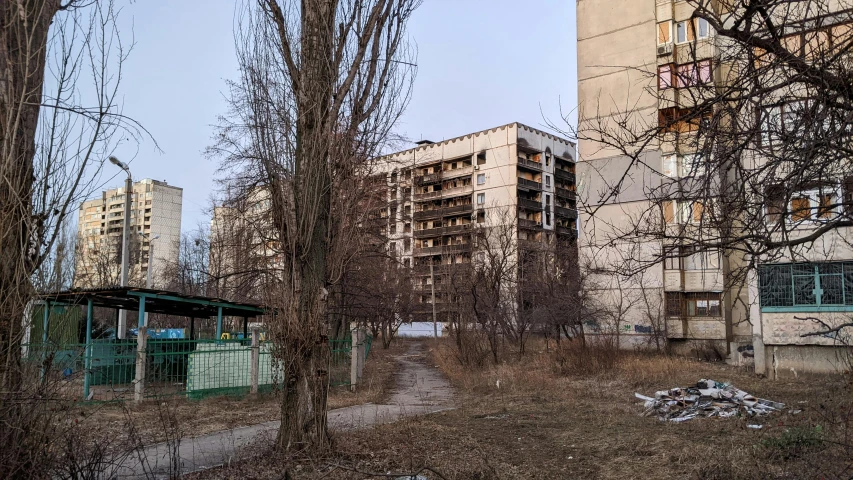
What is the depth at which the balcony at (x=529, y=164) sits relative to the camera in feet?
226

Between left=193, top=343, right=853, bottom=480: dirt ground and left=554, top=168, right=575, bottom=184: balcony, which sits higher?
left=554, top=168, right=575, bottom=184: balcony

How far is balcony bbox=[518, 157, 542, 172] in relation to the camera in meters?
69.0

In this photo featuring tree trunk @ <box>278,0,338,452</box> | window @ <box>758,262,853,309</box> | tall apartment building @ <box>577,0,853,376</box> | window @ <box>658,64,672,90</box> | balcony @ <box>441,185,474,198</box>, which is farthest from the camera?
balcony @ <box>441,185,474,198</box>

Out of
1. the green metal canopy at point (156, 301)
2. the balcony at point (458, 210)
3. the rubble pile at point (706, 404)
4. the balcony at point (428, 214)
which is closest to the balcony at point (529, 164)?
the balcony at point (458, 210)

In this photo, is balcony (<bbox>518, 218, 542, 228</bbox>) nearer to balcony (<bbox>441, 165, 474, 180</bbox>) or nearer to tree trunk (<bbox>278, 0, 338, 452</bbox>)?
balcony (<bbox>441, 165, 474, 180</bbox>)

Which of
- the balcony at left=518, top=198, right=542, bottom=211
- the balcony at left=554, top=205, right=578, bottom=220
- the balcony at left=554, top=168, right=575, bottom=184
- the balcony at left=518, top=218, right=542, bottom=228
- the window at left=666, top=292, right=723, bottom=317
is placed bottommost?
the window at left=666, top=292, right=723, bottom=317

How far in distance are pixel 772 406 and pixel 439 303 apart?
54704mm

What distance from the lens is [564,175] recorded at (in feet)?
244

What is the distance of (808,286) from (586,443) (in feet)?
45.7

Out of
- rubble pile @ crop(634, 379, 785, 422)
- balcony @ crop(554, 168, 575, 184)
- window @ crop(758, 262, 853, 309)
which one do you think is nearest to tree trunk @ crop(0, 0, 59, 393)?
rubble pile @ crop(634, 379, 785, 422)

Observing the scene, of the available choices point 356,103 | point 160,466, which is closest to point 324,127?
point 356,103

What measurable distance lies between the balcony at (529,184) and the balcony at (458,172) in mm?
6363

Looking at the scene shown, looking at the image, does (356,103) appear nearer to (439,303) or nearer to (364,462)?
(364,462)

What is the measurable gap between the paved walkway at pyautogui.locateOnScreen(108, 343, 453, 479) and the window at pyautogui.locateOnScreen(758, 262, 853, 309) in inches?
416
